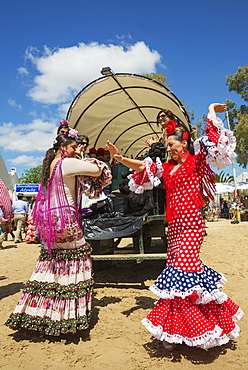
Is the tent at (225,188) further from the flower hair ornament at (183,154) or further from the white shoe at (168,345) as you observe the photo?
the white shoe at (168,345)

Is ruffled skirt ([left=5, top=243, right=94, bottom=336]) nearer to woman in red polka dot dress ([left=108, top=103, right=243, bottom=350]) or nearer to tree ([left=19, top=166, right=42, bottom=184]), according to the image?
woman in red polka dot dress ([left=108, top=103, right=243, bottom=350])

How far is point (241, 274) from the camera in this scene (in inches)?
210

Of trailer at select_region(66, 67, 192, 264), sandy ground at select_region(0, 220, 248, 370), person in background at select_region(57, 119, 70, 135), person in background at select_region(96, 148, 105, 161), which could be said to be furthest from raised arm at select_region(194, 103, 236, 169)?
person in background at select_region(96, 148, 105, 161)

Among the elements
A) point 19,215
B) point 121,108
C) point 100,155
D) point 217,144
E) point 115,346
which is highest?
point 121,108

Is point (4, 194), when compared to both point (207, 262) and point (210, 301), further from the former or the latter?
point (207, 262)

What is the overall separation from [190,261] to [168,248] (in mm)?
293

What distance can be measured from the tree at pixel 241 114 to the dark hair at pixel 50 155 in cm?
2286

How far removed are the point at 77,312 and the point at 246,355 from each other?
158cm

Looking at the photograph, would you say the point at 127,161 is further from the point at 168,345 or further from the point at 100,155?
the point at 100,155

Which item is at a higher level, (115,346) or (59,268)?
(59,268)

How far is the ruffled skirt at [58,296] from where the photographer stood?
113 inches

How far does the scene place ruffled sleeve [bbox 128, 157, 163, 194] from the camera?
2.92m

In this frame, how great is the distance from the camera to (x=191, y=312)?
2.44 metres

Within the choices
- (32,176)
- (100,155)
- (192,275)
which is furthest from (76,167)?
(32,176)
